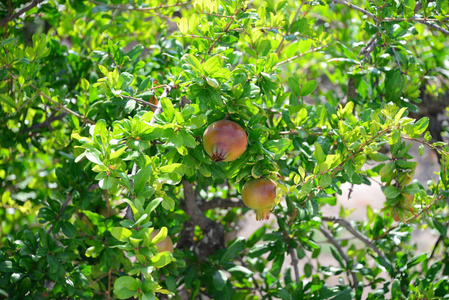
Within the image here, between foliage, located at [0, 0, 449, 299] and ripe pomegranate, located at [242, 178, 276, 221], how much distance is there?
0.08 feet

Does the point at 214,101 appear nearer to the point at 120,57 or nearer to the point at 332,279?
the point at 120,57

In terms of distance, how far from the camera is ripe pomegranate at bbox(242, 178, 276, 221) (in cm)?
125

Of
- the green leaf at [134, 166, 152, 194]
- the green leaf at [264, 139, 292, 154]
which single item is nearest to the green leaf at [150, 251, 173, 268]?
the green leaf at [134, 166, 152, 194]

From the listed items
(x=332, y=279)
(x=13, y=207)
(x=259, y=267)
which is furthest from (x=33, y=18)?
(x=332, y=279)

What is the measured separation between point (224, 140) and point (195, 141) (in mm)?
76

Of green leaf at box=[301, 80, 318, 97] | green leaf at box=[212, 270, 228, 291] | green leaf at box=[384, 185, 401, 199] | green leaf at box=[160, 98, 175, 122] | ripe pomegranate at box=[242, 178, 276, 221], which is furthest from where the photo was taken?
green leaf at box=[212, 270, 228, 291]

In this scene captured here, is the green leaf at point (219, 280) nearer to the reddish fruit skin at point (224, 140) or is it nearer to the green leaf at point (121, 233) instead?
the reddish fruit skin at point (224, 140)

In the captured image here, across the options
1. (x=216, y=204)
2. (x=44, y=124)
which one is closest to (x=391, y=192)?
(x=216, y=204)

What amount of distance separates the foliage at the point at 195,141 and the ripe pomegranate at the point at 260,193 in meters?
0.02

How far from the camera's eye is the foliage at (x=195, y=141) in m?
1.13

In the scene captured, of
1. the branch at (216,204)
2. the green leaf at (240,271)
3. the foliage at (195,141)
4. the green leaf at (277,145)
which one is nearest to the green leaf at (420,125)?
the foliage at (195,141)

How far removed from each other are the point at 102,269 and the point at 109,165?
62 cm

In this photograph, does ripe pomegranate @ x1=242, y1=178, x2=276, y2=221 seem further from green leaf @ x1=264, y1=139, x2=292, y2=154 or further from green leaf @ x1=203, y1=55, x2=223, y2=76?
green leaf @ x1=203, y1=55, x2=223, y2=76

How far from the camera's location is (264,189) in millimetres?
1248
